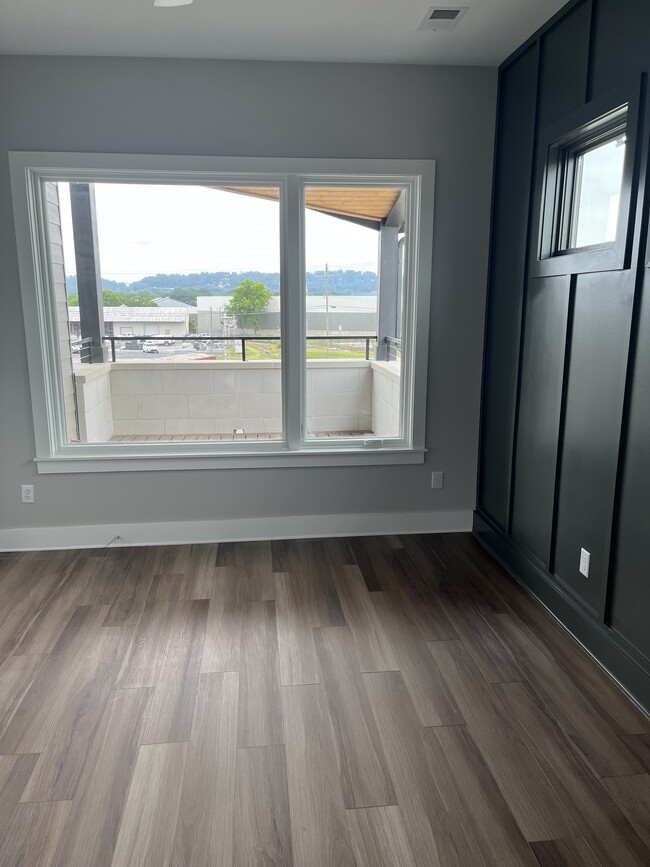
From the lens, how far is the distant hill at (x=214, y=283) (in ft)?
11.5

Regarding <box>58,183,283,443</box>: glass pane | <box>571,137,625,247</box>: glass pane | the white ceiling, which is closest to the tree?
<box>58,183,283,443</box>: glass pane

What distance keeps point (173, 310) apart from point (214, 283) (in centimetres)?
29

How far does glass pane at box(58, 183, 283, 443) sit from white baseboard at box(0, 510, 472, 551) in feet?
1.75

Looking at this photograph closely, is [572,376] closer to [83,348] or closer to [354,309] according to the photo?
[354,309]

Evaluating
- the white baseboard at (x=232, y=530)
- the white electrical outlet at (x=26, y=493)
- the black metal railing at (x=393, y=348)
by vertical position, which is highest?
the black metal railing at (x=393, y=348)

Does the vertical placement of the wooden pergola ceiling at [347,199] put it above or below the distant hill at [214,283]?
above

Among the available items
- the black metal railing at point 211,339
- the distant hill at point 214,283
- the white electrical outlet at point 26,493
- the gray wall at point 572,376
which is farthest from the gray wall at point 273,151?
the distant hill at point 214,283

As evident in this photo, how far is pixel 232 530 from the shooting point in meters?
3.70

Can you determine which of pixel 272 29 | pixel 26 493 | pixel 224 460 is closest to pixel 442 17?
pixel 272 29

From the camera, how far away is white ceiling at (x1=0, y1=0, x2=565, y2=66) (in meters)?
2.58

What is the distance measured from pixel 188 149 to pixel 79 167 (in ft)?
1.93

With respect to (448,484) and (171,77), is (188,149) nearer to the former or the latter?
(171,77)

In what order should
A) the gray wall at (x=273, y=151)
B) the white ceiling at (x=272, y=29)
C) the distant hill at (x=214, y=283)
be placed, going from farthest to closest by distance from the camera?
the distant hill at (x=214, y=283), the gray wall at (x=273, y=151), the white ceiling at (x=272, y=29)

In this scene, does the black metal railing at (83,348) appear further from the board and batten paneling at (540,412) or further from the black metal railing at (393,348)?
the board and batten paneling at (540,412)
